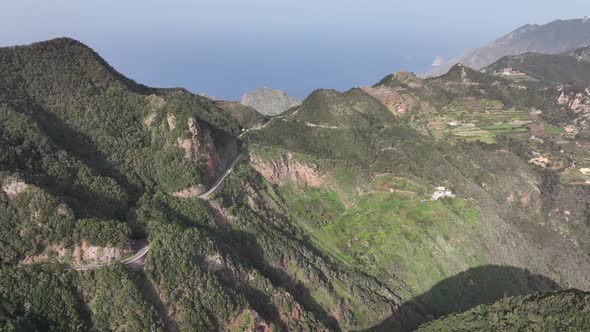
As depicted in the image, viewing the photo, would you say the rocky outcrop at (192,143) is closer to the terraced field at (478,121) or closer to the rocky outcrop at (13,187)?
the rocky outcrop at (13,187)

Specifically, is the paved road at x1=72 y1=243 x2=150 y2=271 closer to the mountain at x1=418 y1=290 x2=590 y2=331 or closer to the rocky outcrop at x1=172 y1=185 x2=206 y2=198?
the rocky outcrop at x1=172 y1=185 x2=206 y2=198

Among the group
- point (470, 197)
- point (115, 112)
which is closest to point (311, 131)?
point (470, 197)

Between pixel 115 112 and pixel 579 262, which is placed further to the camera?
pixel 579 262

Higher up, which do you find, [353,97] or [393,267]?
[353,97]

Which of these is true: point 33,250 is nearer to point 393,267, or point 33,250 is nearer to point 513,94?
point 393,267

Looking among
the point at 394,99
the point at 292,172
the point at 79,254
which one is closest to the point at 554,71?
the point at 394,99

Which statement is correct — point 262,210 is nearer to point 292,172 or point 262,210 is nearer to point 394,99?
point 292,172
